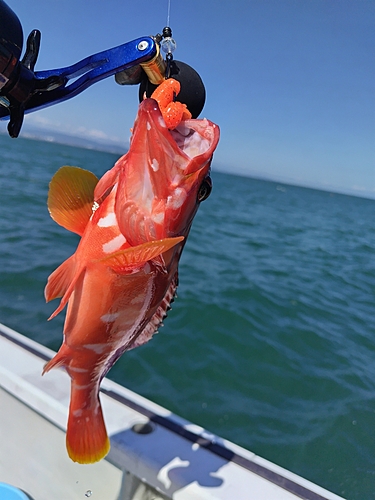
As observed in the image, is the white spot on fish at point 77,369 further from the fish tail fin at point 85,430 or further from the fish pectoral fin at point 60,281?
the fish pectoral fin at point 60,281

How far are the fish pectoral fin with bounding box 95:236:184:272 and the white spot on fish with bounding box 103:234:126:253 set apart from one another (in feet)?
0.28

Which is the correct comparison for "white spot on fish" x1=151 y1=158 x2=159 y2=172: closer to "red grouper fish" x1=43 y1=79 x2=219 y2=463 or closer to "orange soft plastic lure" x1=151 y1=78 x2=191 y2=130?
"red grouper fish" x1=43 y1=79 x2=219 y2=463

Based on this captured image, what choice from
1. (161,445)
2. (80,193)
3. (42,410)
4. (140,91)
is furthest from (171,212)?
(42,410)

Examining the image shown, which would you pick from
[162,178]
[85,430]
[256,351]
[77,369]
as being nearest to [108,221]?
[162,178]

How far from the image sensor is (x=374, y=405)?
16.5 ft

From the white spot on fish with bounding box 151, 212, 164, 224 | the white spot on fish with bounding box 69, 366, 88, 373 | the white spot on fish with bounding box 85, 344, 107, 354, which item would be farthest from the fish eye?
the white spot on fish with bounding box 69, 366, 88, 373

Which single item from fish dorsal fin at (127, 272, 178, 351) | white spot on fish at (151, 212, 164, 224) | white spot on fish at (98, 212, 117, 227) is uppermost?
white spot on fish at (151, 212, 164, 224)

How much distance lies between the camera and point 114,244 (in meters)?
1.28

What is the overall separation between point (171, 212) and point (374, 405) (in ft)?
16.2

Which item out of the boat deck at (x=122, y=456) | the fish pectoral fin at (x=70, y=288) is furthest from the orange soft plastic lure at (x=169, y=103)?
the boat deck at (x=122, y=456)

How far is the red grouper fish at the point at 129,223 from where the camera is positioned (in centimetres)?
119

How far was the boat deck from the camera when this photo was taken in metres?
2.02

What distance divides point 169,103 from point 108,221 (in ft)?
1.37

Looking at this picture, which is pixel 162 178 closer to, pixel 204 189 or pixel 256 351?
pixel 204 189
